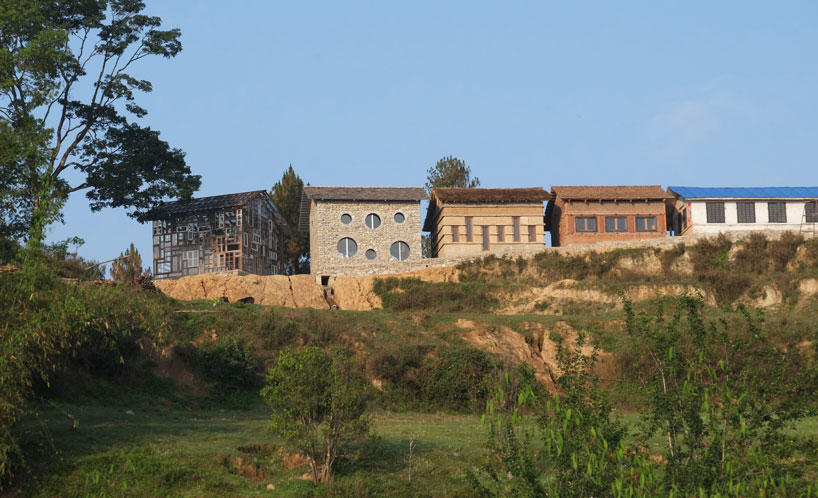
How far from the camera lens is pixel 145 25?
2325 inches

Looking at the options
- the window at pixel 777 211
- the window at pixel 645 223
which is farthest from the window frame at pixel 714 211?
the window at pixel 645 223

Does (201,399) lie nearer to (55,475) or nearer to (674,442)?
(55,475)

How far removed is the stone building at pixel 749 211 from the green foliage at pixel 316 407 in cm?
4351

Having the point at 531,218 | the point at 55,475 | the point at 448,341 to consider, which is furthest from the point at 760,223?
the point at 55,475

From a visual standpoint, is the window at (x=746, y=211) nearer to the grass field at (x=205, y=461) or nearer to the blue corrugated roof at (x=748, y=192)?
the blue corrugated roof at (x=748, y=192)

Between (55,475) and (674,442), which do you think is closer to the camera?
(674,442)

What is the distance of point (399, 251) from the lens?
60.9 m

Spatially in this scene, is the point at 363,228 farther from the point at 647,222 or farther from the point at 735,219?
the point at 735,219

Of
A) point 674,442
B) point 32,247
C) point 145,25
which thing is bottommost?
point 674,442

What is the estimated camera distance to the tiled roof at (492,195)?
6094 centimetres

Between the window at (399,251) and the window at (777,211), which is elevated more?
the window at (777,211)

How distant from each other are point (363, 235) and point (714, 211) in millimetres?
25436

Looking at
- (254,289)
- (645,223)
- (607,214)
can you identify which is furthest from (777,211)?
(254,289)

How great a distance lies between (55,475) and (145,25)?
43.9 metres
